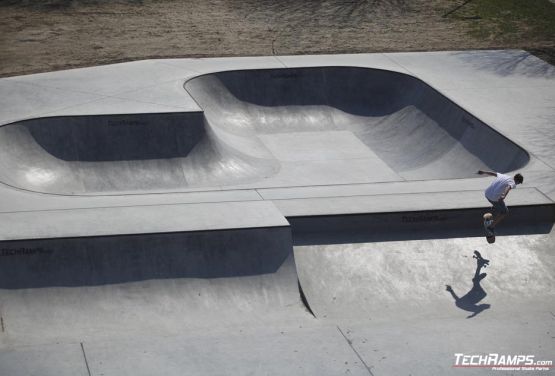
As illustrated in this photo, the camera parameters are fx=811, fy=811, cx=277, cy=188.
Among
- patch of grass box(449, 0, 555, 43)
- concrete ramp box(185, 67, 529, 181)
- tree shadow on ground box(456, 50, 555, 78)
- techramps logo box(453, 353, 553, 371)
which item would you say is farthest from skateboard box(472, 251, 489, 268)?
patch of grass box(449, 0, 555, 43)

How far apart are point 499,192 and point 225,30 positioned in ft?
42.4

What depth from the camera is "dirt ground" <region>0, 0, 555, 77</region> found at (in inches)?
841

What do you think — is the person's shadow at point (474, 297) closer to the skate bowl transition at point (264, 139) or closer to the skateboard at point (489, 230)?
the skateboard at point (489, 230)

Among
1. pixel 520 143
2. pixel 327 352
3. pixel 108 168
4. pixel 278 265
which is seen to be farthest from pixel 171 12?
pixel 327 352

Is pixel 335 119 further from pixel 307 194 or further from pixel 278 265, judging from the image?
pixel 278 265

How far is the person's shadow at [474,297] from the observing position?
11.6m

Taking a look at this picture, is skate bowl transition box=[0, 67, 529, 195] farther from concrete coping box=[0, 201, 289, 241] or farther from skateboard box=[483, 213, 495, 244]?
skateboard box=[483, 213, 495, 244]

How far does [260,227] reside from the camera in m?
11.8

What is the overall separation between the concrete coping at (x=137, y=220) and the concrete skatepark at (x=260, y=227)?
43 millimetres

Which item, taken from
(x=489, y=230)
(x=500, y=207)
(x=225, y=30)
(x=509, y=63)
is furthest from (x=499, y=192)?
(x=225, y=30)

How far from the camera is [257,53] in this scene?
847 inches

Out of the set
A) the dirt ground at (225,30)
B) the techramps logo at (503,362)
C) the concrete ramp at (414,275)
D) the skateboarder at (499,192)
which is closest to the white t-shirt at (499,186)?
the skateboarder at (499,192)

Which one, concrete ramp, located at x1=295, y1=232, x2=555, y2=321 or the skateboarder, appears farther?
the skateboarder

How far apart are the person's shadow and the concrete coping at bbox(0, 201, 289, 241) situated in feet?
9.07
